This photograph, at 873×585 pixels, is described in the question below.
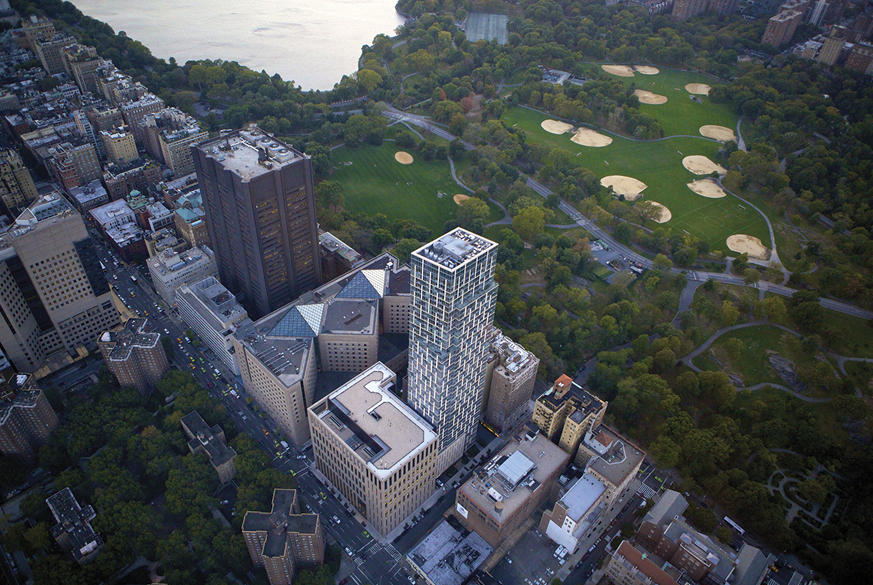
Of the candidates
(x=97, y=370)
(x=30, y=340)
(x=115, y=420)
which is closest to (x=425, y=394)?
(x=115, y=420)

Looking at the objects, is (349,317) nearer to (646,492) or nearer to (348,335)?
(348,335)

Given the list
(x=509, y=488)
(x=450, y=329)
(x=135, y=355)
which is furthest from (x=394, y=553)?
(x=135, y=355)

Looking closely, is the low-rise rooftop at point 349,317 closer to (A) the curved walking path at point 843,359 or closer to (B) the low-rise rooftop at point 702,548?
(B) the low-rise rooftop at point 702,548

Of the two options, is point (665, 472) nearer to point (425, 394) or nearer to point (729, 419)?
point (729, 419)

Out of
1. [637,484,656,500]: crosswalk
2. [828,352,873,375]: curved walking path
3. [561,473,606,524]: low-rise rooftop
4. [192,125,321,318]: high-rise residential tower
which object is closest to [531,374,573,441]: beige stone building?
[561,473,606,524]: low-rise rooftop

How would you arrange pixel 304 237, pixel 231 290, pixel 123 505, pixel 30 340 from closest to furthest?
1. pixel 123 505
2. pixel 30 340
3. pixel 304 237
4. pixel 231 290

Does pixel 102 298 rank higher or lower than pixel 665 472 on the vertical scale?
higher

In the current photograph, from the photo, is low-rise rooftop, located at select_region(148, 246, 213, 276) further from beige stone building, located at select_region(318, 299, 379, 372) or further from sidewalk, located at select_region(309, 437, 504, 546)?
sidewalk, located at select_region(309, 437, 504, 546)
